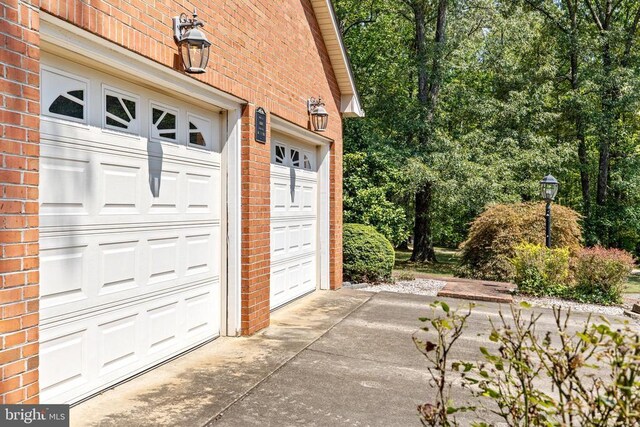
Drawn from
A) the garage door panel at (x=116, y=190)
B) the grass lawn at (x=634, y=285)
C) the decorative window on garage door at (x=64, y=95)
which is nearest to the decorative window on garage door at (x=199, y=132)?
the garage door panel at (x=116, y=190)

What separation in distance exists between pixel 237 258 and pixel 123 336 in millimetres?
1769

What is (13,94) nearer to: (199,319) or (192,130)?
(192,130)

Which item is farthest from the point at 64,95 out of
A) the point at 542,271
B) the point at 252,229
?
the point at 542,271

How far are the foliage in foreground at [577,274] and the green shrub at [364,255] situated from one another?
2749 mm

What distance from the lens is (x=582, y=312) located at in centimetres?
803

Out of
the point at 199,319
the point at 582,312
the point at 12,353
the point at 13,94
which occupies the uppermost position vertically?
the point at 13,94

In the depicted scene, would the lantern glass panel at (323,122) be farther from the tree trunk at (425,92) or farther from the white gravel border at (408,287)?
the tree trunk at (425,92)

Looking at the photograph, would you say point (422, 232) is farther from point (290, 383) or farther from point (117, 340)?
point (117, 340)

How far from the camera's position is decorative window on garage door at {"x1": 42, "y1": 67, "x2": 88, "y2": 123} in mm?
3291

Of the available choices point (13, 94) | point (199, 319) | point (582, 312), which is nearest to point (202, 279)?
point (199, 319)

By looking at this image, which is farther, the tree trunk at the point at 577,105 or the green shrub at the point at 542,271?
the tree trunk at the point at 577,105

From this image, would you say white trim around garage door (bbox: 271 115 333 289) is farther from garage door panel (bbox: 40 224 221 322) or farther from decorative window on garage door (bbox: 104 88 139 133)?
decorative window on garage door (bbox: 104 88 139 133)

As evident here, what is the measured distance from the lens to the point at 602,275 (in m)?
9.04

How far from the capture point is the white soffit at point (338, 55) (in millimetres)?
7942
